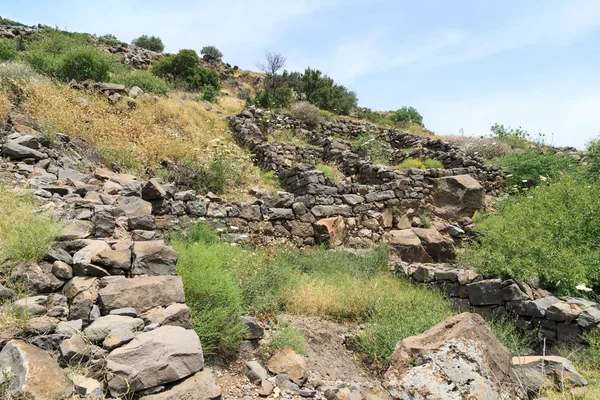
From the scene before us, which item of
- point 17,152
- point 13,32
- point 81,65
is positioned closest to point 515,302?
point 17,152

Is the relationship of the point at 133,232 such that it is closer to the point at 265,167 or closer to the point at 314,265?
the point at 314,265

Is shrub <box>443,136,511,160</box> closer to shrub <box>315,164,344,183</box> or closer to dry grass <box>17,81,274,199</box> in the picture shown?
shrub <box>315,164,344,183</box>

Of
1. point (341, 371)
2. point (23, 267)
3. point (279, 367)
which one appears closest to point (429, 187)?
point (341, 371)

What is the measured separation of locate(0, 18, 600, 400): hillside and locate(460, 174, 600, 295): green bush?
36 millimetres

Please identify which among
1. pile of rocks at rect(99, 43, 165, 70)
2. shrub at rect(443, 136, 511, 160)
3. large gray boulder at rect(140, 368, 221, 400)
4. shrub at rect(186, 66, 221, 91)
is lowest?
large gray boulder at rect(140, 368, 221, 400)

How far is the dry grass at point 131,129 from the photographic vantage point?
811 centimetres

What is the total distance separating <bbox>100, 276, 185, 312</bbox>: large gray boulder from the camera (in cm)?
294

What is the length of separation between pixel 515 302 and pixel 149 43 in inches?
1329

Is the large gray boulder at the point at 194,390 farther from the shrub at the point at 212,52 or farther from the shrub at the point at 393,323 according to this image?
the shrub at the point at 212,52

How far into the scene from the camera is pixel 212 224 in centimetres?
673

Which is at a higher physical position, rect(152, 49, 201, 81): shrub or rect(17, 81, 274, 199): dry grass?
rect(152, 49, 201, 81): shrub

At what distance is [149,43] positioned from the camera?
31.3m

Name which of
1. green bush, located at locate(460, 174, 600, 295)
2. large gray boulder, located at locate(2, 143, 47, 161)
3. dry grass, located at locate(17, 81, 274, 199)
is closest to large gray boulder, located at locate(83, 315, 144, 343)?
large gray boulder, located at locate(2, 143, 47, 161)

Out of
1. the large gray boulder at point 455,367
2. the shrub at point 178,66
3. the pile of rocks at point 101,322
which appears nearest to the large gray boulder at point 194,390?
the pile of rocks at point 101,322
